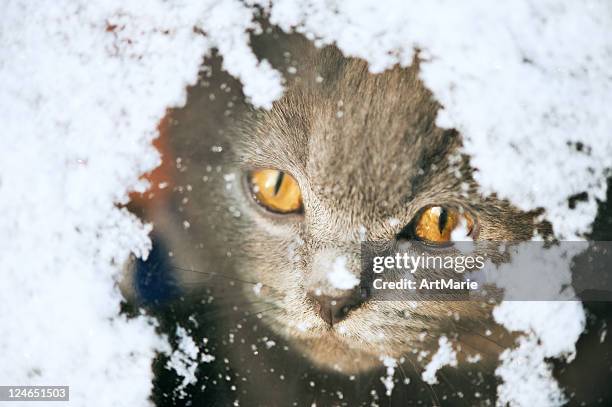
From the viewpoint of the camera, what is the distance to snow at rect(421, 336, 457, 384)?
87cm

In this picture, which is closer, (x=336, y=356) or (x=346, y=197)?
(x=346, y=197)


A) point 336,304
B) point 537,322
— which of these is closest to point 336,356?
point 336,304

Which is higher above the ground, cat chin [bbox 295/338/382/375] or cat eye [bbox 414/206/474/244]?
cat eye [bbox 414/206/474/244]

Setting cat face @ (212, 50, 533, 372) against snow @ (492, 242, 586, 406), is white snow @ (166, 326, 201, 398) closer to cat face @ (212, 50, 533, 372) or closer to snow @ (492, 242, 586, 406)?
cat face @ (212, 50, 533, 372)

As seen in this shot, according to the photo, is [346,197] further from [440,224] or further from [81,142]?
[81,142]

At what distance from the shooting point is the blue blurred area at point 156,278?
83 centimetres

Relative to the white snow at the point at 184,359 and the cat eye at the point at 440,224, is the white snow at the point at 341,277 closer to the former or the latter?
the cat eye at the point at 440,224

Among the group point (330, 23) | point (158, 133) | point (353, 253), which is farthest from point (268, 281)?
point (330, 23)

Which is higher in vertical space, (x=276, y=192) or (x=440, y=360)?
(x=276, y=192)

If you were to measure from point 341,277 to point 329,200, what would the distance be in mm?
101

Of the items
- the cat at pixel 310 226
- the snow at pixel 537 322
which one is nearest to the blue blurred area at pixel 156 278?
the cat at pixel 310 226

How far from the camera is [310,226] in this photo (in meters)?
0.83

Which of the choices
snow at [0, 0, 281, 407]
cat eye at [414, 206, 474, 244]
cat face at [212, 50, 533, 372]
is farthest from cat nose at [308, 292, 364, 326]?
snow at [0, 0, 281, 407]

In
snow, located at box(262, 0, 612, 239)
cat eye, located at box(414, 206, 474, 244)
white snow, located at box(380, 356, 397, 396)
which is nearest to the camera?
snow, located at box(262, 0, 612, 239)
